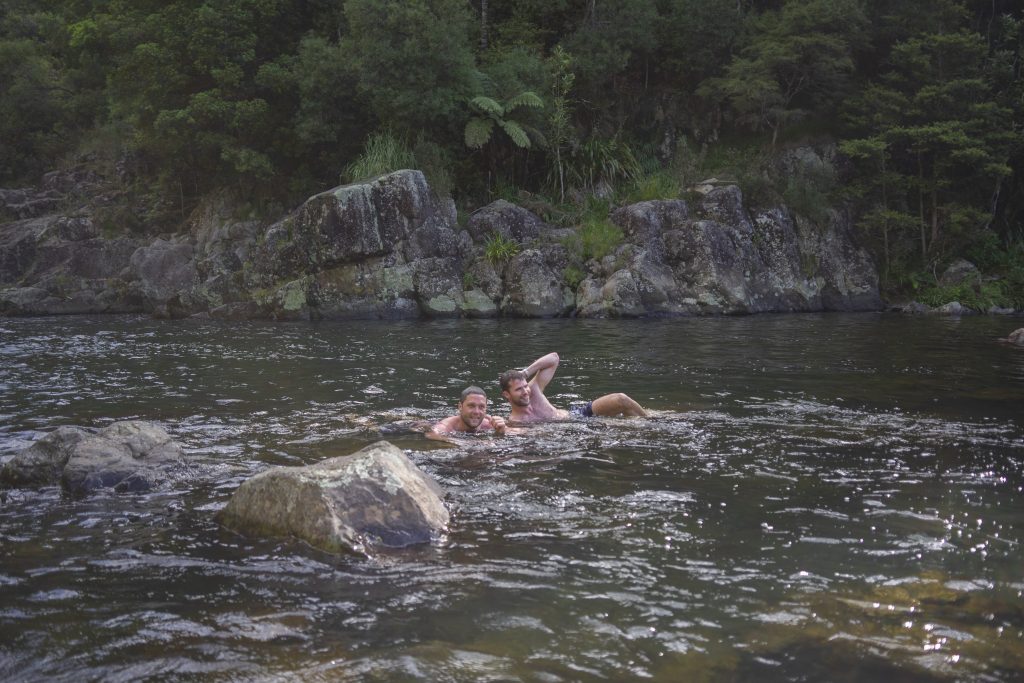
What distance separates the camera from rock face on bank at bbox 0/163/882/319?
2289 cm

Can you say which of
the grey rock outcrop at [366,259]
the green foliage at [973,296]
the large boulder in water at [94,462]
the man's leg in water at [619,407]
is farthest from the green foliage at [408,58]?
the large boulder in water at [94,462]

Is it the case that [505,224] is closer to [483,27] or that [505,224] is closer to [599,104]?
[599,104]

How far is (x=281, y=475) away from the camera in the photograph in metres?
5.66

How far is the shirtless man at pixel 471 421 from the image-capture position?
28.8ft

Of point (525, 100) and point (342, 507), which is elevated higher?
point (525, 100)

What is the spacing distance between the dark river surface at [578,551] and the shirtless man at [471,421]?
39 cm

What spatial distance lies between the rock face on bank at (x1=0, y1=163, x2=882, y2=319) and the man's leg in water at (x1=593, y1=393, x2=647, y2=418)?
41.9 feet

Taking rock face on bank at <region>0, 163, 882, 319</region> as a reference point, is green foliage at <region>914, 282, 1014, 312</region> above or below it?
below

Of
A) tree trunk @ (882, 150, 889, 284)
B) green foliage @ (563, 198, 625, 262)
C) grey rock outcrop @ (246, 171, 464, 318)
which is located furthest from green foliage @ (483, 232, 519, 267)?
tree trunk @ (882, 150, 889, 284)

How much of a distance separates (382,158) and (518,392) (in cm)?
1719

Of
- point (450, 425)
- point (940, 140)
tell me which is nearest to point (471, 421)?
point (450, 425)

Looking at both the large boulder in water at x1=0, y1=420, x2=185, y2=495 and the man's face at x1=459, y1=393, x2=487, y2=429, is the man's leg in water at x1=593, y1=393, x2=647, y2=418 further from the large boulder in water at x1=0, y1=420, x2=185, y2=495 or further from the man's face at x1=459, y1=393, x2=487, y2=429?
the large boulder in water at x1=0, y1=420, x2=185, y2=495

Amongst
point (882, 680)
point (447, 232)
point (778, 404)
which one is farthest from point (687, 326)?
point (882, 680)

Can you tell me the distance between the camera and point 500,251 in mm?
23344
